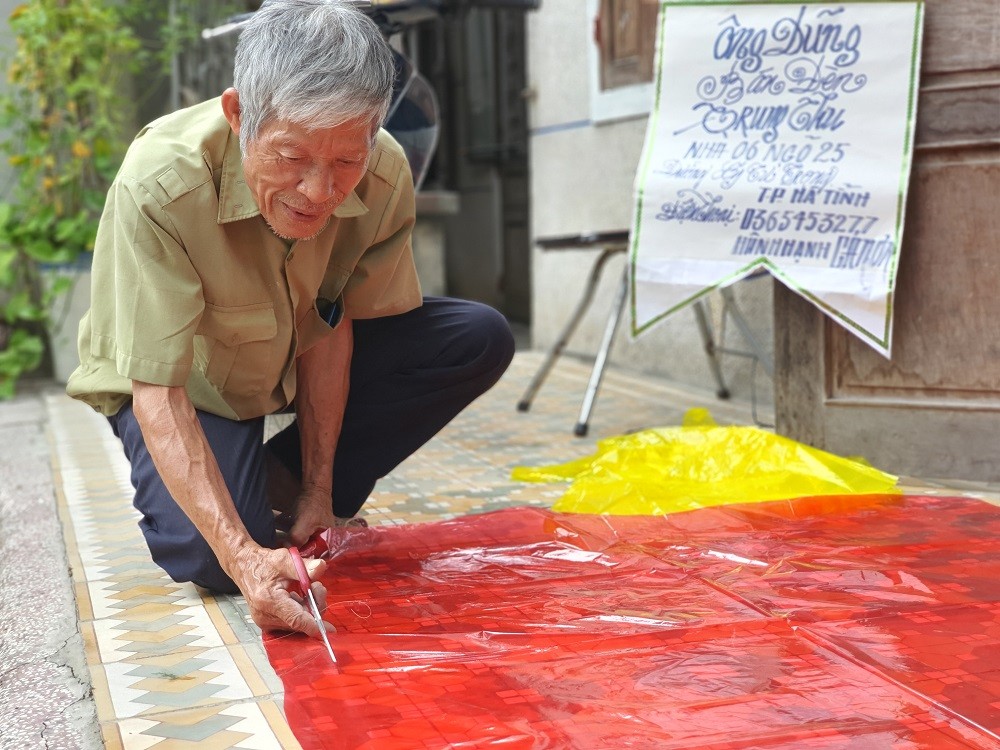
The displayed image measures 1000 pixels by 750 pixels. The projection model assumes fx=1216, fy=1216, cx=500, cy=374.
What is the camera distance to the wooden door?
2.71m

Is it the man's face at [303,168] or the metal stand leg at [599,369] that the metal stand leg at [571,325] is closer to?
the metal stand leg at [599,369]

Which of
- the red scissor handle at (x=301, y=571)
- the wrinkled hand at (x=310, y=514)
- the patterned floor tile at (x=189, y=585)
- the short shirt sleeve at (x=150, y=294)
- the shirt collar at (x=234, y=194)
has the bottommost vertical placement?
the patterned floor tile at (x=189, y=585)

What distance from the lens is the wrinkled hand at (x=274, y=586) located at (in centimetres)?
173

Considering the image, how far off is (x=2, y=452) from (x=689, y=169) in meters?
2.12

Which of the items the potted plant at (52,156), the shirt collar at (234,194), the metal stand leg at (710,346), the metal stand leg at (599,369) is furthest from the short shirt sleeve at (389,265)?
the potted plant at (52,156)

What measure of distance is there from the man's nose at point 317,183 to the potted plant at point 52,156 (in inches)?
140

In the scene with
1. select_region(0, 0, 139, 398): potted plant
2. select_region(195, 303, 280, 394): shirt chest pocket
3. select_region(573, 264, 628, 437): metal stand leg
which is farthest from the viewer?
select_region(0, 0, 139, 398): potted plant

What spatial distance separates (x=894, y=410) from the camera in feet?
9.47

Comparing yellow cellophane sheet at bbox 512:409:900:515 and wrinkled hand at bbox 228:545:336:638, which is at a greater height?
wrinkled hand at bbox 228:545:336:638

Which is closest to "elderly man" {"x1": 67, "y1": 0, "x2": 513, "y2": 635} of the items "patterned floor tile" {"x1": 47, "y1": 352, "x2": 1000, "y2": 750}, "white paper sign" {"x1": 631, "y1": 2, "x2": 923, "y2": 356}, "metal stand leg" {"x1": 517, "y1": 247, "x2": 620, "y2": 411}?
"patterned floor tile" {"x1": 47, "y1": 352, "x2": 1000, "y2": 750}

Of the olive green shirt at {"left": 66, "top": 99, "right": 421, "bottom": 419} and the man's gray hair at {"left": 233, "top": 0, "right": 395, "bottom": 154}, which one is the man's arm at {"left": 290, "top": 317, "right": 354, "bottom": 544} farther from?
the man's gray hair at {"left": 233, "top": 0, "right": 395, "bottom": 154}

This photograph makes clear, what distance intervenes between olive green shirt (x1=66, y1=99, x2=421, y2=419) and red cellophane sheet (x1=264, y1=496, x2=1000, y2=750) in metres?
0.41

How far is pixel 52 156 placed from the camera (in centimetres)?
514

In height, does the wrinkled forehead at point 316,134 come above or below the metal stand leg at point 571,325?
above
